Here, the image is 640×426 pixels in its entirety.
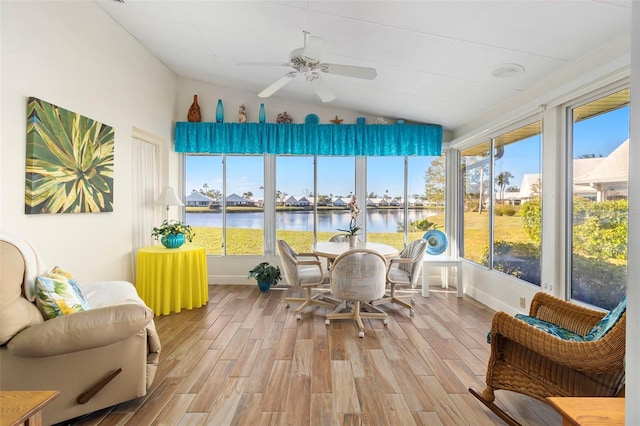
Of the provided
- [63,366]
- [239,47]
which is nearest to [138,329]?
[63,366]

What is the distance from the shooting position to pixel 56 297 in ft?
6.07

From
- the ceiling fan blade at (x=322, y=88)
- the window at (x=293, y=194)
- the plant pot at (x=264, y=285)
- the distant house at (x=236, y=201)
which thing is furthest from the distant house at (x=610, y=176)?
the distant house at (x=236, y=201)

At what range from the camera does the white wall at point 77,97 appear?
225cm

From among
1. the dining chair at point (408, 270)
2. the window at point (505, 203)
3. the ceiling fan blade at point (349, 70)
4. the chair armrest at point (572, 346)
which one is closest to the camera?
the chair armrest at point (572, 346)

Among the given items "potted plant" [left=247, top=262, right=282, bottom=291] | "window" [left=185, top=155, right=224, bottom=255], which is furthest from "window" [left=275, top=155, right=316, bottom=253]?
"window" [left=185, top=155, right=224, bottom=255]

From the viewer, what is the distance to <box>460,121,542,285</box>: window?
3.34 m

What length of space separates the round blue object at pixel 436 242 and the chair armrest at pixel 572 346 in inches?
113

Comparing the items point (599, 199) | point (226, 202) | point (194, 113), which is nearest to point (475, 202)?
point (599, 199)

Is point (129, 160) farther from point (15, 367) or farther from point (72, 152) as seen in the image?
point (15, 367)

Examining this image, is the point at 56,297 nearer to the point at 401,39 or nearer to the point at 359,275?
the point at 359,275

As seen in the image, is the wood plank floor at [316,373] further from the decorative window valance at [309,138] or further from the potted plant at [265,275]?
the decorative window valance at [309,138]

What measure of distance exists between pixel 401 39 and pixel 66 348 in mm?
3189

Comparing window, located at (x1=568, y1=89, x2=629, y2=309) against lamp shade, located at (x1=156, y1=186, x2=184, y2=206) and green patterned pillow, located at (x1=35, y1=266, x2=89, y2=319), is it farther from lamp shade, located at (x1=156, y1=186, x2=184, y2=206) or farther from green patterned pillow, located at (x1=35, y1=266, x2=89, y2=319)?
lamp shade, located at (x1=156, y1=186, x2=184, y2=206)

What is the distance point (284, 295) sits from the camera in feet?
14.6
